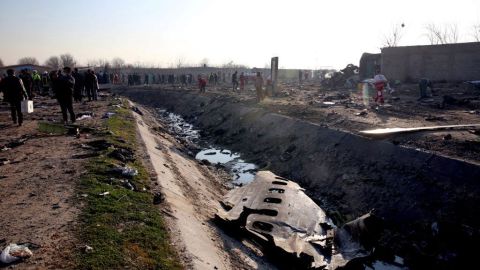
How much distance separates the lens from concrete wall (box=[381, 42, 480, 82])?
30172 millimetres

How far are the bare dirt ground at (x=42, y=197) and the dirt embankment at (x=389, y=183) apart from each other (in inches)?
222

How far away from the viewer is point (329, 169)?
11.7m

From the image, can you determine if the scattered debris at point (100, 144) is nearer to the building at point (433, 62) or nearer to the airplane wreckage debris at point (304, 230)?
the airplane wreckage debris at point (304, 230)

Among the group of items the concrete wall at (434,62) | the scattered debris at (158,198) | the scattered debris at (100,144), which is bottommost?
the scattered debris at (158,198)

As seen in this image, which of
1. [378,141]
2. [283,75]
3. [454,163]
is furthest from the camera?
[283,75]

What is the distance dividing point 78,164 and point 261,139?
9.29 meters

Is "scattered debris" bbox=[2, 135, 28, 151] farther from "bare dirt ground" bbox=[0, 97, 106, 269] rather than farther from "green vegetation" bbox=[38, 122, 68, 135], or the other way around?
"green vegetation" bbox=[38, 122, 68, 135]

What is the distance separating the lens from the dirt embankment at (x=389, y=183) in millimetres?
7000

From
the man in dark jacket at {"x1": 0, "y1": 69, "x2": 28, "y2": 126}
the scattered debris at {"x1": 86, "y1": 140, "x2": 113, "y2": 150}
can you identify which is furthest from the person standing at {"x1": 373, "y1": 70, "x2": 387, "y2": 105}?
the man in dark jacket at {"x1": 0, "y1": 69, "x2": 28, "y2": 126}

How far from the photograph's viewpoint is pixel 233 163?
15.0m

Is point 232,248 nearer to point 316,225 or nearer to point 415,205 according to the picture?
point 316,225

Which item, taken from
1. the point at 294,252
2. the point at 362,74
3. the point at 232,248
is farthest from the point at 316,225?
the point at 362,74

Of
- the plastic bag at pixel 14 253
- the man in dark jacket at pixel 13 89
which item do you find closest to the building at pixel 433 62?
the man in dark jacket at pixel 13 89

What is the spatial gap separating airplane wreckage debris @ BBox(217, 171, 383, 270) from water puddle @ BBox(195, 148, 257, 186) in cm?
390
